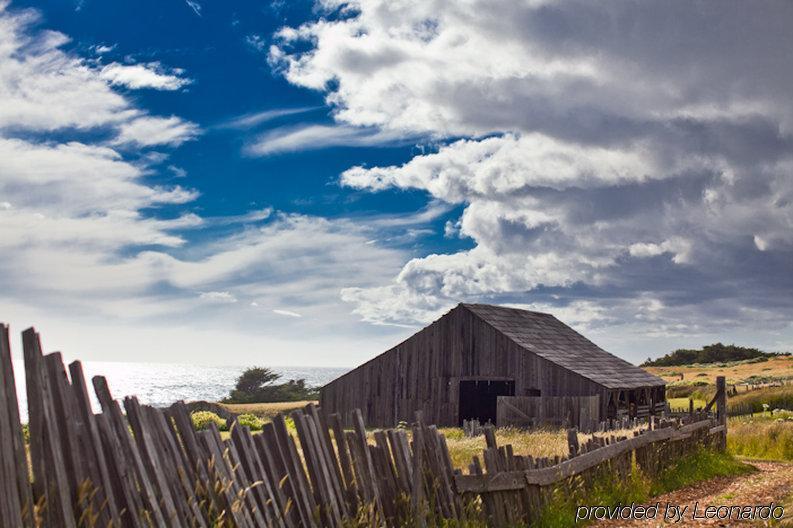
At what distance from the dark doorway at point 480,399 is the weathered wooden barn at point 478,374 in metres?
0.08

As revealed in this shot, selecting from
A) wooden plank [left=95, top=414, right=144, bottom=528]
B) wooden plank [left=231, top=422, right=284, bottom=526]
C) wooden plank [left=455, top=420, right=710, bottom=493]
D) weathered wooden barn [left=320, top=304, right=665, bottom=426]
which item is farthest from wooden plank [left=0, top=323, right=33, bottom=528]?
weathered wooden barn [left=320, top=304, right=665, bottom=426]

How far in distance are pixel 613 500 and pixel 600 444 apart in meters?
0.90

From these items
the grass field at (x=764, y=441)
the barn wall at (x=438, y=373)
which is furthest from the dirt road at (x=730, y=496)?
the barn wall at (x=438, y=373)

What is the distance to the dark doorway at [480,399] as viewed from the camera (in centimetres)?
3772

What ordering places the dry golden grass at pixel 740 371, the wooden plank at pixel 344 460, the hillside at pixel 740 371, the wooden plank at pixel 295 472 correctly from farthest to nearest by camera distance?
1. the dry golden grass at pixel 740 371
2. the hillside at pixel 740 371
3. the wooden plank at pixel 344 460
4. the wooden plank at pixel 295 472

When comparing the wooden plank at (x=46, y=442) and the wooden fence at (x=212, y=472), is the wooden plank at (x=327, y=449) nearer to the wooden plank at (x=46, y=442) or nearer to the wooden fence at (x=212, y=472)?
the wooden fence at (x=212, y=472)

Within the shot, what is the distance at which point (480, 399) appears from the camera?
39.2 meters

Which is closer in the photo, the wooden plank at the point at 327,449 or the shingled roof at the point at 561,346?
the wooden plank at the point at 327,449

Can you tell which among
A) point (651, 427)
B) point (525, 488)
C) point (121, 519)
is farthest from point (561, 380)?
point (121, 519)

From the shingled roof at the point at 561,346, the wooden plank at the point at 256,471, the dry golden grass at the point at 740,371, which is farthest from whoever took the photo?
the dry golden grass at the point at 740,371

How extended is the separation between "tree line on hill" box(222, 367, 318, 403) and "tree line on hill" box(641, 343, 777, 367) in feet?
192

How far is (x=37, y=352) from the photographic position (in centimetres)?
548

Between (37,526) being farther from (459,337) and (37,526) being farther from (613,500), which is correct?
(459,337)

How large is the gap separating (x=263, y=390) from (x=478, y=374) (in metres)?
41.6
